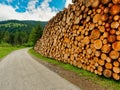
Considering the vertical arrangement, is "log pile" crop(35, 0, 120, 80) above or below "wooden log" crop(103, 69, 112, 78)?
above

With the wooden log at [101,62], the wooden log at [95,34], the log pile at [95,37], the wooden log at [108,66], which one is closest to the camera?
the log pile at [95,37]

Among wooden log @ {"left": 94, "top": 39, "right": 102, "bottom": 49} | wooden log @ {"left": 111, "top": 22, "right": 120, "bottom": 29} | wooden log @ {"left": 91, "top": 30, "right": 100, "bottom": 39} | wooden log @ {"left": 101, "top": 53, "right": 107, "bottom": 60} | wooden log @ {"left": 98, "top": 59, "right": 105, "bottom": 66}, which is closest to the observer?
wooden log @ {"left": 111, "top": 22, "right": 120, "bottom": 29}

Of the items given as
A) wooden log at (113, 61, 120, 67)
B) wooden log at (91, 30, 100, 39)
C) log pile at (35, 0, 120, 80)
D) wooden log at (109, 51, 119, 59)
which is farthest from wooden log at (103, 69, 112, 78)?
wooden log at (91, 30, 100, 39)

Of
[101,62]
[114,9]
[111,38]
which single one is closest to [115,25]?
[111,38]

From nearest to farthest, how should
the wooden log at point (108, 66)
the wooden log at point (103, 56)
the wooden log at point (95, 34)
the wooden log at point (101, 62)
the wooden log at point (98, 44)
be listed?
the wooden log at point (108, 66)
the wooden log at point (103, 56)
the wooden log at point (101, 62)
the wooden log at point (98, 44)
the wooden log at point (95, 34)

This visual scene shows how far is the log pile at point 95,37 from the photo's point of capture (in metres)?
8.89

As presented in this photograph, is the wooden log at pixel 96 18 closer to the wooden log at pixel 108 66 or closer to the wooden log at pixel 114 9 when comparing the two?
the wooden log at pixel 114 9

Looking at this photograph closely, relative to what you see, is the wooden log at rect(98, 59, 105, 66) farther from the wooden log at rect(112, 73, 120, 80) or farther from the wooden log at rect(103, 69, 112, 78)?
the wooden log at rect(112, 73, 120, 80)

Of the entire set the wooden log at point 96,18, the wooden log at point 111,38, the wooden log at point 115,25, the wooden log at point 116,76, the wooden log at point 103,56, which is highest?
the wooden log at point 96,18

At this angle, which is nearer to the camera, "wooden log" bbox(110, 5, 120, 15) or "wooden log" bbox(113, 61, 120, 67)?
"wooden log" bbox(113, 61, 120, 67)

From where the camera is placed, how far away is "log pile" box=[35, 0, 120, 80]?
29.2 ft

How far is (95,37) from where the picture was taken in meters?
10.2

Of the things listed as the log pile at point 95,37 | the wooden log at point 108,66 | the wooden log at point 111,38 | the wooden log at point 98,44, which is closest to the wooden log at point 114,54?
the log pile at point 95,37

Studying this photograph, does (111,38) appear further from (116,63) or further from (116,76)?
(116,76)
